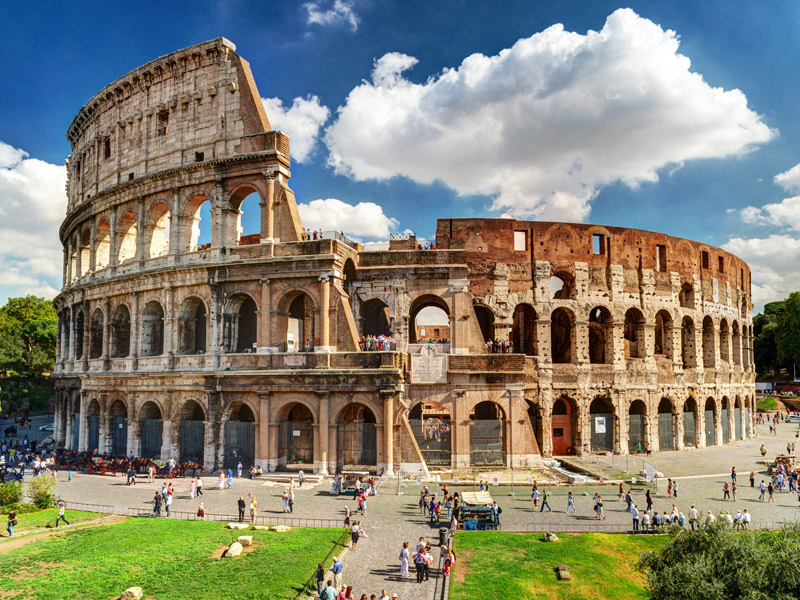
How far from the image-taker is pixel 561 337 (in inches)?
1587

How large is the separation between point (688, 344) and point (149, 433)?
3802cm

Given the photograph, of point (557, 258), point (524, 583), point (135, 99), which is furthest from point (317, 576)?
point (135, 99)

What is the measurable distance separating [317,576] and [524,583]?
6.27 metres

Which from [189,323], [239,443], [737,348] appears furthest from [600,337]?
[189,323]

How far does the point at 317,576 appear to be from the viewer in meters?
16.2

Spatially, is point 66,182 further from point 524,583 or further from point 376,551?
point 524,583

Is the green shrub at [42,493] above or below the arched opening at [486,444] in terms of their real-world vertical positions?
below

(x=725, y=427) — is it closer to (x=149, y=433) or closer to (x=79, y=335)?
(x=149, y=433)

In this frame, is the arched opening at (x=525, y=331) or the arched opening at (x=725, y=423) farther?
the arched opening at (x=725, y=423)

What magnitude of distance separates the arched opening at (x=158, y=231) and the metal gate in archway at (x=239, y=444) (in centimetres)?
1200

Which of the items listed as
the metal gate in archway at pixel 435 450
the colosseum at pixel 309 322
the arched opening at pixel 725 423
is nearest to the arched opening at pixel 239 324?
the colosseum at pixel 309 322

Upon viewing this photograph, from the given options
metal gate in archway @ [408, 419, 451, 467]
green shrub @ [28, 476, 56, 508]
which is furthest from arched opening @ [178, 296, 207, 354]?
metal gate in archway @ [408, 419, 451, 467]

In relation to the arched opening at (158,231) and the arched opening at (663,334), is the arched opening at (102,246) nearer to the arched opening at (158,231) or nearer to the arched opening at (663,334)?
the arched opening at (158,231)

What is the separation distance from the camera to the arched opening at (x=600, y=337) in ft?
124
